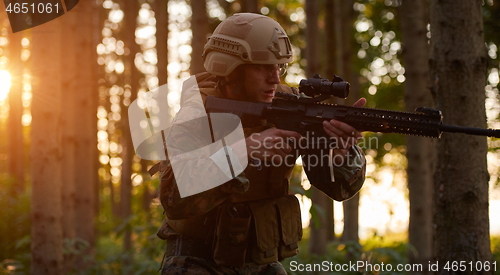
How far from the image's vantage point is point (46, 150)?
4.56 m

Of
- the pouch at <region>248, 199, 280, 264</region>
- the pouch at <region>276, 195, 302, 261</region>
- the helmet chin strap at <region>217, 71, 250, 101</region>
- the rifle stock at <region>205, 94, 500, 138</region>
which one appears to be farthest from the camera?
the helmet chin strap at <region>217, 71, 250, 101</region>

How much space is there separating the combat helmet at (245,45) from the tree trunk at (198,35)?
2.65 m

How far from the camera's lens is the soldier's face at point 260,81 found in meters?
3.10

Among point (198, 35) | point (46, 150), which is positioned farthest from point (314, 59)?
point (46, 150)

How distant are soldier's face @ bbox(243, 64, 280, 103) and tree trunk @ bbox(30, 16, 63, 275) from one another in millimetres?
2357

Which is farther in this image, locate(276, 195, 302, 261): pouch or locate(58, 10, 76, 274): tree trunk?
locate(58, 10, 76, 274): tree trunk

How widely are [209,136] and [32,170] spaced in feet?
8.61

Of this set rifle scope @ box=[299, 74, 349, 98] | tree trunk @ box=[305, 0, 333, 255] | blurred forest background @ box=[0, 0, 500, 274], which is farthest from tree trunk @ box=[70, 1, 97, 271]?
rifle scope @ box=[299, 74, 349, 98]

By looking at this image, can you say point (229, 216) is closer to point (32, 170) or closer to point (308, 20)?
point (32, 170)

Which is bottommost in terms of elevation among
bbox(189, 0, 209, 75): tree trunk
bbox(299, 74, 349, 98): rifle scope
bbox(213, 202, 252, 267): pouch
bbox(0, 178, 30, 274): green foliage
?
bbox(0, 178, 30, 274): green foliage

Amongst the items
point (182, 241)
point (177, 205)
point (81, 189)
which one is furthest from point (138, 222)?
point (177, 205)

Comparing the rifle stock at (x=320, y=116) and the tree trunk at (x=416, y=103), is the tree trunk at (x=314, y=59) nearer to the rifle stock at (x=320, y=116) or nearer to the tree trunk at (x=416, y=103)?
the tree trunk at (x=416, y=103)

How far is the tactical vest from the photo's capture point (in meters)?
2.82

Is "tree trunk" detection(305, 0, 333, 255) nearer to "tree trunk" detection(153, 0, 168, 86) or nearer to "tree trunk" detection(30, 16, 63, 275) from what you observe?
"tree trunk" detection(153, 0, 168, 86)
